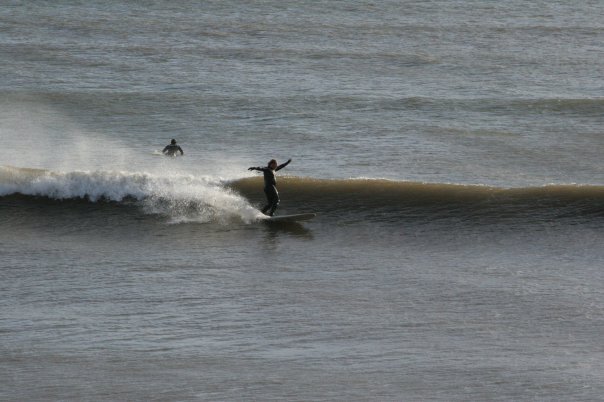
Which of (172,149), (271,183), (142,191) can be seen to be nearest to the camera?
(271,183)

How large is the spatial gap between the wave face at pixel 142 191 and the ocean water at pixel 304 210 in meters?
0.06

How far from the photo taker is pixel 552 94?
103ft

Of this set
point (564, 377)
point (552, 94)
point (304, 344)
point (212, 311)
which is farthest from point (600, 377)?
point (552, 94)

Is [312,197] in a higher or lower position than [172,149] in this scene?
lower

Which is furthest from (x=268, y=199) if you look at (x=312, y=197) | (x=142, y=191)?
(x=142, y=191)

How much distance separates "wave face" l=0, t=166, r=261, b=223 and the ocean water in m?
0.06

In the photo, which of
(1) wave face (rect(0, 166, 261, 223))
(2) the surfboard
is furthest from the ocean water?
(2) the surfboard

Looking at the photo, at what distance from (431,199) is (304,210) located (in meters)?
2.53

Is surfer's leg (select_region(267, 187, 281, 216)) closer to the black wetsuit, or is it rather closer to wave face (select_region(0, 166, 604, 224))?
wave face (select_region(0, 166, 604, 224))

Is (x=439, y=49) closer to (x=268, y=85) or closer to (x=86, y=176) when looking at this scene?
(x=268, y=85)

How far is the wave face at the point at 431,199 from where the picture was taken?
2016 cm

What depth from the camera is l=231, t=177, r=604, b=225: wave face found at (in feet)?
66.1

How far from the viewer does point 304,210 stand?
20.7 m

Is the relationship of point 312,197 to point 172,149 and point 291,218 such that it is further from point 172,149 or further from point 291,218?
point 172,149
